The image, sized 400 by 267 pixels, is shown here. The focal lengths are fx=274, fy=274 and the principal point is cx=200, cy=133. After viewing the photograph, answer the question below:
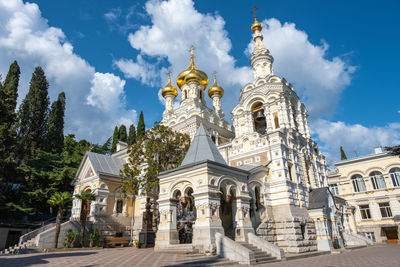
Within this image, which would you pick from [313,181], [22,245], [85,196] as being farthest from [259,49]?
[22,245]

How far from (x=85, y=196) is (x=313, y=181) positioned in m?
17.8

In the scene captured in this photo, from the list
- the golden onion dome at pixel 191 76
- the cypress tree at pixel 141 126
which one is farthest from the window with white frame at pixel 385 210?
the cypress tree at pixel 141 126

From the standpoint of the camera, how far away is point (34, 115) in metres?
32.7

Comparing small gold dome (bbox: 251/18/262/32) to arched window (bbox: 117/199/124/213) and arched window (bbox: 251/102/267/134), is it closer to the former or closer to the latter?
arched window (bbox: 251/102/267/134)

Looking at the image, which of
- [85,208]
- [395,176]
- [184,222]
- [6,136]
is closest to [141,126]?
[6,136]

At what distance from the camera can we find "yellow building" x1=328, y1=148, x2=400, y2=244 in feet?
86.9

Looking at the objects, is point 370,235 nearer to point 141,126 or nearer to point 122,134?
point 141,126

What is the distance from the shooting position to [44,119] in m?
33.9

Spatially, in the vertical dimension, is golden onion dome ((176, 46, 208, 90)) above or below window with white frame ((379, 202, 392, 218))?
above

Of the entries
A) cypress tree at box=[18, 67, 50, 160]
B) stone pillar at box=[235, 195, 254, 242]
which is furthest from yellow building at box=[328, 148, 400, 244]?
cypress tree at box=[18, 67, 50, 160]

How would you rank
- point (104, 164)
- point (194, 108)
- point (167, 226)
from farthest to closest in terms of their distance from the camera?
point (194, 108) < point (104, 164) < point (167, 226)

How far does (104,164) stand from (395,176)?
27862 millimetres

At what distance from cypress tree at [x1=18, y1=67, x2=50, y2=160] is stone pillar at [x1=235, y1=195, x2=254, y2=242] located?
26.3m

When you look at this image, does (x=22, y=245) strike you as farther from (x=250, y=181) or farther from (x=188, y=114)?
(x=188, y=114)
